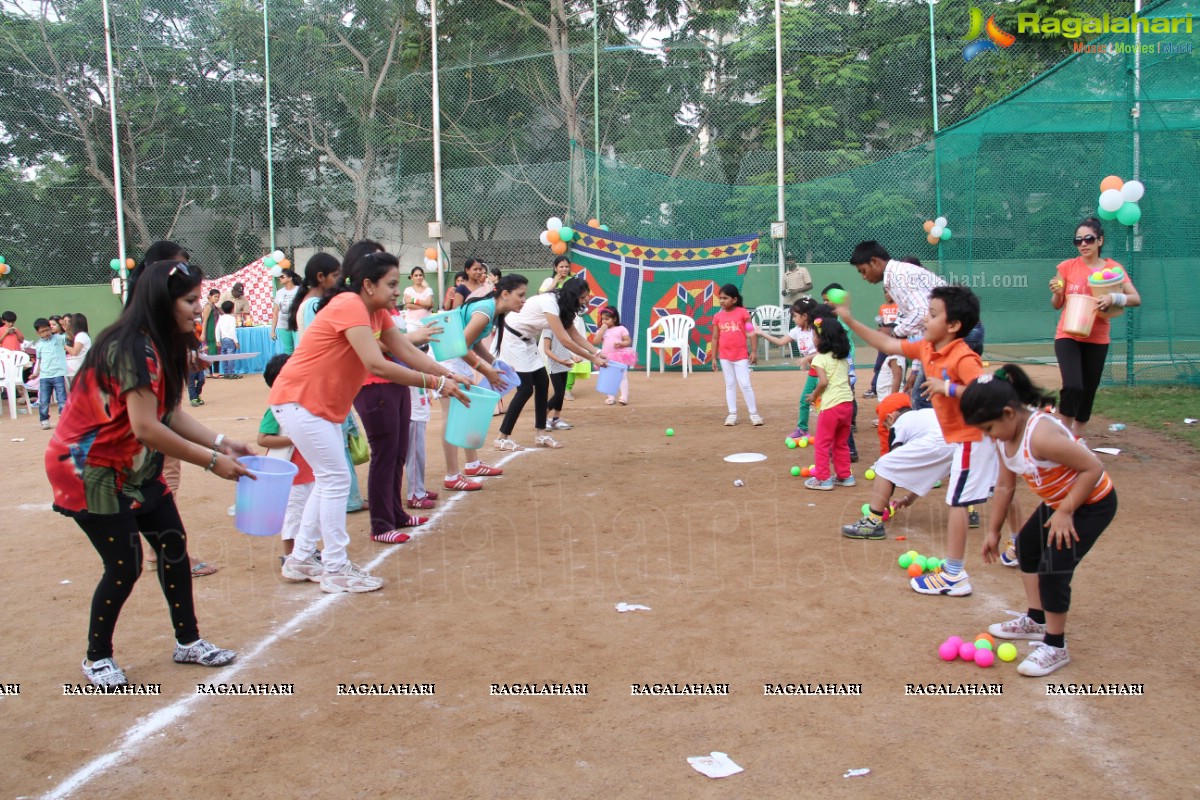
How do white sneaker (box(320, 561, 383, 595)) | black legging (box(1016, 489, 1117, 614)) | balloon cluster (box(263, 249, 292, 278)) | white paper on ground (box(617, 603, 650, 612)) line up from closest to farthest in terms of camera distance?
black legging (box(1016, 489, 1117, 614)) → white paper on ground (box(617, 603, 650, 612)) → white sneaker (box(320, 561, 383, 595)) → balloon cluster (box(263, 249, 292, 278))

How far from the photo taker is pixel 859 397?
12.7m

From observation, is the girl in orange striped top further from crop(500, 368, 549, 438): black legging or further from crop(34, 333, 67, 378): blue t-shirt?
crop(34, 333, 67, 378): blue t-shirt

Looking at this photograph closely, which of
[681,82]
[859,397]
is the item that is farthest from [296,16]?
[859,397]

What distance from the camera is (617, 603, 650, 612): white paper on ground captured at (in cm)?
484

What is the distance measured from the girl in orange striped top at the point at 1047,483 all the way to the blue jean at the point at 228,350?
53.8 ft

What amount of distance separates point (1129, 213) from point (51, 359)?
14.1 metres

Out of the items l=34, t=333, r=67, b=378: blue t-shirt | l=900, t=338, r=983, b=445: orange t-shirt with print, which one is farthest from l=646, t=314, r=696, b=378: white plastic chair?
l=900, t=338, r=983, b=445: orange t-shirt with print

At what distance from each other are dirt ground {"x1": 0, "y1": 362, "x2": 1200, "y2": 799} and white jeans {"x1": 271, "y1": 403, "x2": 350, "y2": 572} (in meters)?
0.33

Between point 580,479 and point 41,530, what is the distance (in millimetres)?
4108

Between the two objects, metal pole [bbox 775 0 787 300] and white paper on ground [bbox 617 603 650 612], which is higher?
metal pole [bbox 775 0 787 300]

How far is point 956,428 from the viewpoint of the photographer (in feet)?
16.6

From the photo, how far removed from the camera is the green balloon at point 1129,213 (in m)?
11.5

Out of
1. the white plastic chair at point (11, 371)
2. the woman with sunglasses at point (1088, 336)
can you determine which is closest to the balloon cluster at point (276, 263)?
the white plastic chair at point (11, 371)

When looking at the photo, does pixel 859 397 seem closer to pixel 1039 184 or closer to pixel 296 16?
pixel 1039 184
